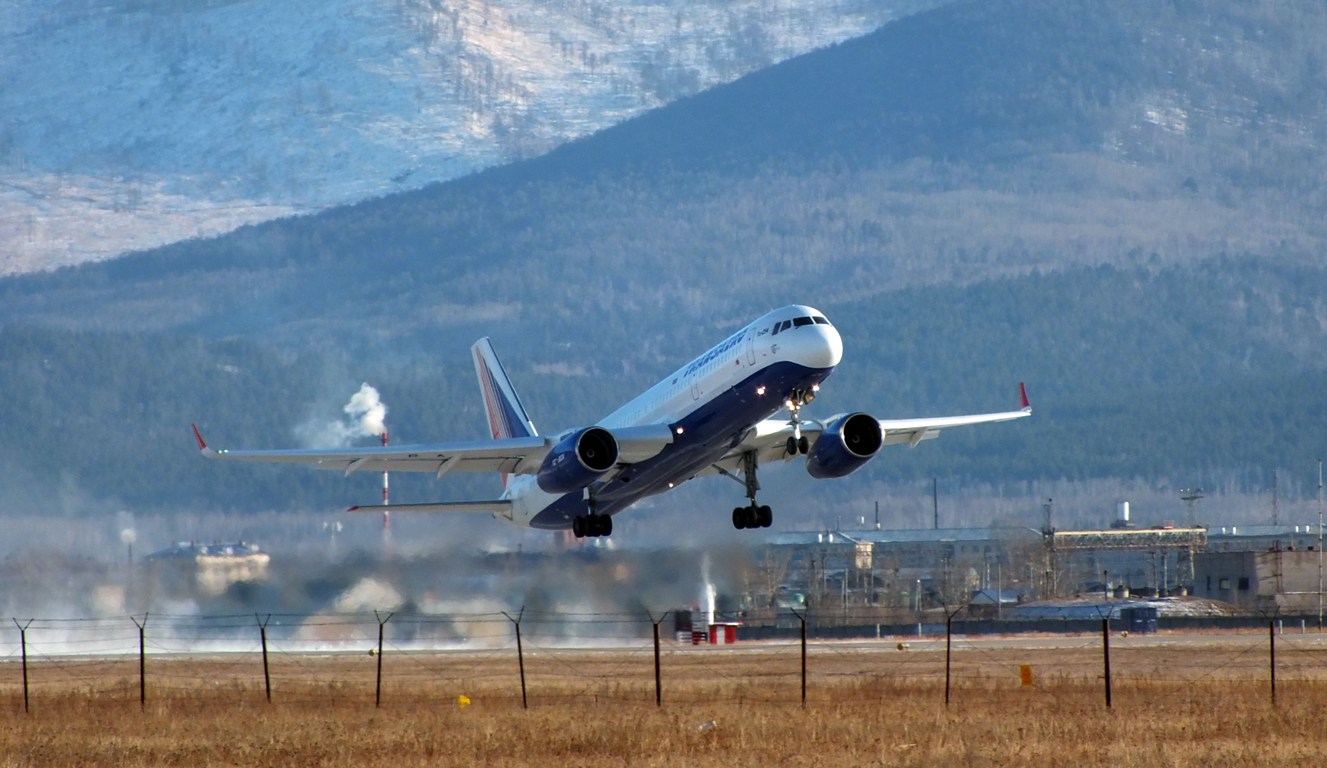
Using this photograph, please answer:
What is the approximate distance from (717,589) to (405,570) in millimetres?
9977

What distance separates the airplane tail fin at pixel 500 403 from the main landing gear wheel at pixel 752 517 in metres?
11.8

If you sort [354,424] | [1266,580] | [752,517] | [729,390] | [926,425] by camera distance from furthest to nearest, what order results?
1. [354,424]
2. [1266,580]
3. [926,425]
4. [752,517]
5. [729,390]

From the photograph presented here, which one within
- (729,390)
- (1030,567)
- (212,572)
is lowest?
(1030,567)

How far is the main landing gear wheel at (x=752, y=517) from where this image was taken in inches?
2158

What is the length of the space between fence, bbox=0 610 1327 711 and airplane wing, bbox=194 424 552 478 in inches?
173

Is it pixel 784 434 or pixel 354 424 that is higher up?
pixel 354 424

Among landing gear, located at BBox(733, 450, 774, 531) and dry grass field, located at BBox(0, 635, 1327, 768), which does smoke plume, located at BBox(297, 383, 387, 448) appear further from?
landing gear, located at BBox(733, 450, 774, 531)

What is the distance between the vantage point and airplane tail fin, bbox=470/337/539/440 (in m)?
65.8

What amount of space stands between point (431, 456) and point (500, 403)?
42.9ft

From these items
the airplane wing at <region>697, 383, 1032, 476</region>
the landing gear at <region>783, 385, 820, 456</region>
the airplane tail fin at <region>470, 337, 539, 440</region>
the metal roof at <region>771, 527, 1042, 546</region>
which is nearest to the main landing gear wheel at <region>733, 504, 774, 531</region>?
the airplane wing at <region>697, 383, 1032, 476</region>

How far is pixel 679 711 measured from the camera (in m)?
41.6

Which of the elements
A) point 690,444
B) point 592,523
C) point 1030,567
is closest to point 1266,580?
point 1030,567

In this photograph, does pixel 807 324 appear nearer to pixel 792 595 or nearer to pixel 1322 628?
pixel 1322 628

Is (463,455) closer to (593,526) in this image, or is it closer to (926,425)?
(593,526)
